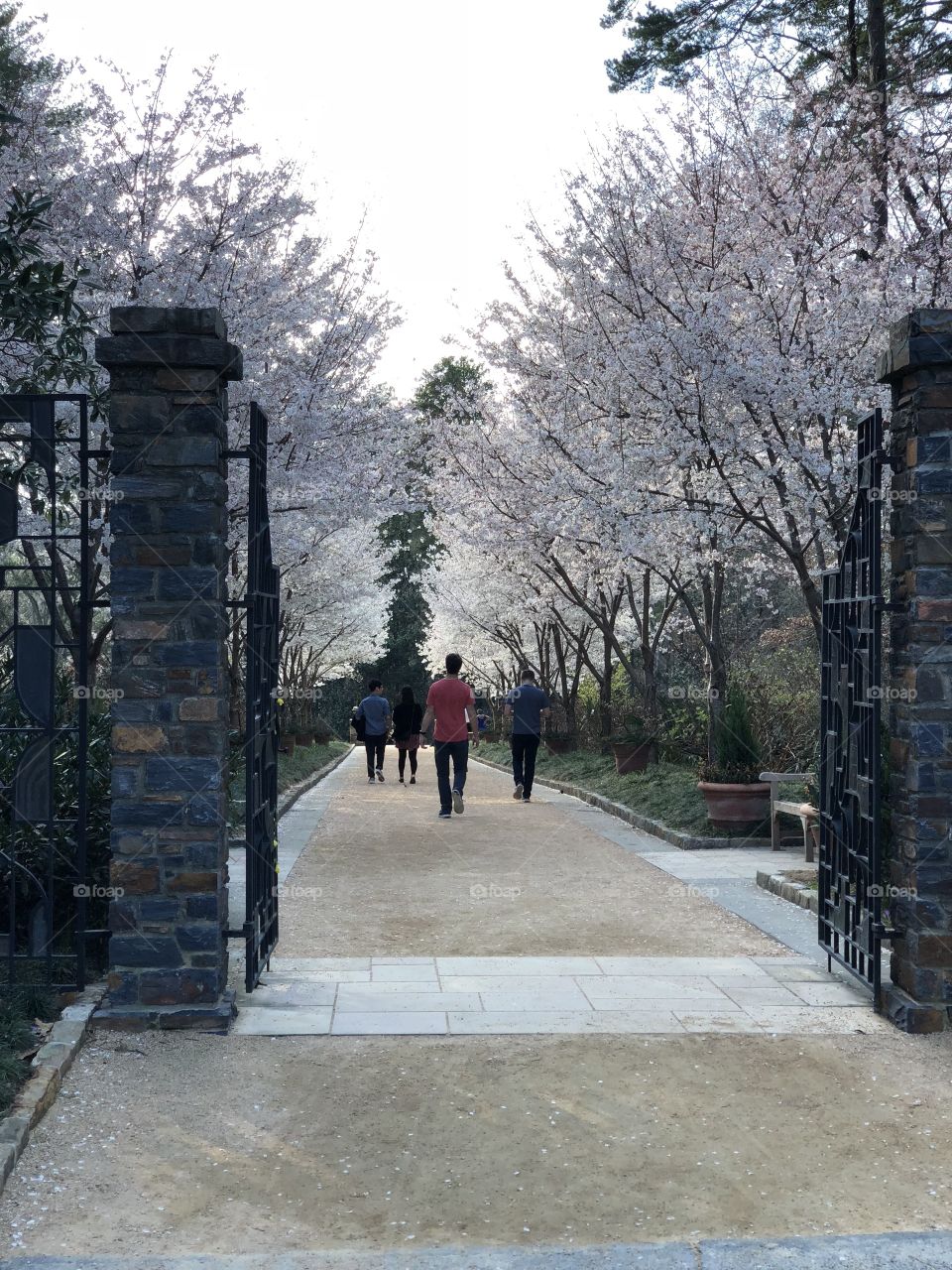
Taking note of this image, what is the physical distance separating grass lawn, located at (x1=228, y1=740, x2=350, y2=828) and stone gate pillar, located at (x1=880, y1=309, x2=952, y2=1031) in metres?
6.34

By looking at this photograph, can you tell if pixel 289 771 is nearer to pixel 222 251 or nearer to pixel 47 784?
pixel 222 251

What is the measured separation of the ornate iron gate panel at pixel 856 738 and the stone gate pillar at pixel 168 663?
324 cm

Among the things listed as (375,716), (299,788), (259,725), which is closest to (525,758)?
(299,788)

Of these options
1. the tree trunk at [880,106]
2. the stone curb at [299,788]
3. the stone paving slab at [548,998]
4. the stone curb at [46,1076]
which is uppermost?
the tree trunk at [880,106]

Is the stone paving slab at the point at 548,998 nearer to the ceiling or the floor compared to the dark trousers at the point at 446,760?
nearer to the floor

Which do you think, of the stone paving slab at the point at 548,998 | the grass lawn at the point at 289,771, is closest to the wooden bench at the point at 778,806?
the stone paving slab at the point at 548,998

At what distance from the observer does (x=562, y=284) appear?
1741 centimetres

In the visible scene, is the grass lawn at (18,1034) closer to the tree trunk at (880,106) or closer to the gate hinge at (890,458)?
the gate hinge at (890,458)

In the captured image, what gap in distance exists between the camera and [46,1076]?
5.01m

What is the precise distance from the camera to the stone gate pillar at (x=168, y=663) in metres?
5.99

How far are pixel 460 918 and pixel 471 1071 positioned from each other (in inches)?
132

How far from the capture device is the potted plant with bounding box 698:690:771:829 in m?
13.0

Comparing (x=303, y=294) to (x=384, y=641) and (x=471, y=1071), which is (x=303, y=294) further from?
(x=384, y=641)

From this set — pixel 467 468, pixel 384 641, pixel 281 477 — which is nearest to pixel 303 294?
pixel 281 477
